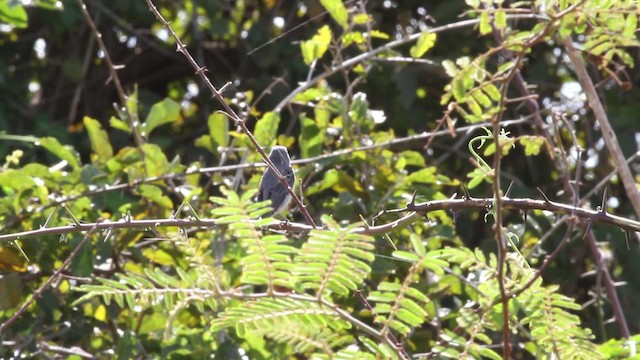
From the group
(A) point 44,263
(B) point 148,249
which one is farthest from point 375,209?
(A) point 44,263

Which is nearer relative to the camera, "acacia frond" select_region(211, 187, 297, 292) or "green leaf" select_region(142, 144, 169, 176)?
"acacia frond" select_region(211, 187, 297, 292)

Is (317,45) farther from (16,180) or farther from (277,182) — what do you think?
(16,180)

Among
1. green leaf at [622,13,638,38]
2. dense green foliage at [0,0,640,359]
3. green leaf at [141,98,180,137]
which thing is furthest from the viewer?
green leaf at [141,98,180,137]

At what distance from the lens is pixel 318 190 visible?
4.98 m

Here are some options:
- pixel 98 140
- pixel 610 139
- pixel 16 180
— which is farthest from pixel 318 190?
pixel 610 139

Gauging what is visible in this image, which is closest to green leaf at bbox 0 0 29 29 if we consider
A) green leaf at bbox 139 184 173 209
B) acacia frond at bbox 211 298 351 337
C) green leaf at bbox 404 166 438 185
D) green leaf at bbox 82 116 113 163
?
green leaf at bbox 82 116 113 163

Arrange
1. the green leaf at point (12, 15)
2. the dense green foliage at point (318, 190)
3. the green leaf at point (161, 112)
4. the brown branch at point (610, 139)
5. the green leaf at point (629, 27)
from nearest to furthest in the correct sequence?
the dense green foliage at point (318, 190) < the brown branch at point (610, 139) < the green leaf at point (629, 27) < the green leaf at point (161, 112) < the green leaf at point (12, 15)

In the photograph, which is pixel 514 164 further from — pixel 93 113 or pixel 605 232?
pixel 93 113

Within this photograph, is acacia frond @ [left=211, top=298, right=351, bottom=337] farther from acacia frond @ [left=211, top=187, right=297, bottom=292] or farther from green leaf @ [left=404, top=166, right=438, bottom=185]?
green leaf @ [left=404, top=166, right=438, bottom=185]

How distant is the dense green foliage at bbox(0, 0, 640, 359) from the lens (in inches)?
98.8

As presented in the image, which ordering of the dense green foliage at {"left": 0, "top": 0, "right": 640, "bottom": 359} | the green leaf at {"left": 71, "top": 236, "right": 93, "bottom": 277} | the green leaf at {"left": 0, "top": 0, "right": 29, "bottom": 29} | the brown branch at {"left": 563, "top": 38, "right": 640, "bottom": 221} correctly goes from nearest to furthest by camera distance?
the dense green foliage at {"left": 0, "top": 0, "right": 640, "bottom": 359}, the brown branch at {"left": 563, "top": 38, "right": 640, "bottom": 221}, the green leaf at {"left": 71, "top": 236, "right": 93, "bottom": 277}, the green leaf at {"left": 0, "top": 0, "right": 29, "bottom": 29}

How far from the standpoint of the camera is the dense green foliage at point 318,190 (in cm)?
251

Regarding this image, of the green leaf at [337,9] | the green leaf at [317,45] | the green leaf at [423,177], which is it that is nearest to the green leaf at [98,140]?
the green leaf at [317,45]

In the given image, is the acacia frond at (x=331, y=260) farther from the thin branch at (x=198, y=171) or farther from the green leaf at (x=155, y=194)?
the green leaf at (x=155, y=194)
